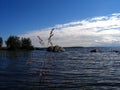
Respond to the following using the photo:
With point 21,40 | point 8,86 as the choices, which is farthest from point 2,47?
point 8,86

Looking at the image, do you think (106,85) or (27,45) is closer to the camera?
(106,85)

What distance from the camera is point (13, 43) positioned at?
15925 cm

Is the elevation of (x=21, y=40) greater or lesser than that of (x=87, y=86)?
greater

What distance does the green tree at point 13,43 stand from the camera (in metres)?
159

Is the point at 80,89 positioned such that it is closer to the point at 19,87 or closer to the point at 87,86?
the point at 87,86

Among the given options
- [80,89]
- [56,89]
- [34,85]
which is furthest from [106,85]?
[34,85]

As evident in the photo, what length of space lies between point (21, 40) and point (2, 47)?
45.5 feet

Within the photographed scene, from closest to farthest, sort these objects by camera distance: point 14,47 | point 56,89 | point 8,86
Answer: point 56,89
point 8,86
point 14,47

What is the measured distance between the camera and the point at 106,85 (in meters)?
22.5

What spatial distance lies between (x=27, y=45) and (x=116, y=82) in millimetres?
141650

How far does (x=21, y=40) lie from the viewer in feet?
547

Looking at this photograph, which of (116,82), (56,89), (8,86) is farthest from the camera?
(116,82)

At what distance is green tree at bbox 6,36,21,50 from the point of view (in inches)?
6265

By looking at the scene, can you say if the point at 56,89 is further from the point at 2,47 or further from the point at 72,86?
the point at 2,47
